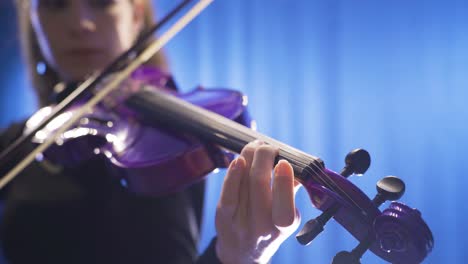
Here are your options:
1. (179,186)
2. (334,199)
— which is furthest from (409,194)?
(334,199)

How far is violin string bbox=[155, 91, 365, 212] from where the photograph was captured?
1.64ft

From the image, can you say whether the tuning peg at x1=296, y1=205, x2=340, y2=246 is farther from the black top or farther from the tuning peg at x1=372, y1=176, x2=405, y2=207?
the black top

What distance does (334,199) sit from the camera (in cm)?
50

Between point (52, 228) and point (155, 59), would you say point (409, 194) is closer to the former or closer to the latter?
point (155, 59)

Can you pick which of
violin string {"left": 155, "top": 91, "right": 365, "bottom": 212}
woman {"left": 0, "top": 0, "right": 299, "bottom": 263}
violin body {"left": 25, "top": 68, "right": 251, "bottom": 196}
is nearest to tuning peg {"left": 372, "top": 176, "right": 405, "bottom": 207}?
violin string {"left": 155, "top": 91, "right": 365, "bottom": 212}

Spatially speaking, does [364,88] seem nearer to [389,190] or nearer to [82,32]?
[82,32]

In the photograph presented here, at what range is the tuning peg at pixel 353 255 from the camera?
436mm

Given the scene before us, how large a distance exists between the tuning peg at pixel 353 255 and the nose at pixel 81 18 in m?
0.70

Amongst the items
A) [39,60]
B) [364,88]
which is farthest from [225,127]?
[364,88]

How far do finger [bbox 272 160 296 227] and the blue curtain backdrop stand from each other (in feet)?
3.01

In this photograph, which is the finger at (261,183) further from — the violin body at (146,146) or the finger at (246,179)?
the violin body at (146,146)

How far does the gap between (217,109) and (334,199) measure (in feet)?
1.17

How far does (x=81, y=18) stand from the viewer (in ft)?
3.10

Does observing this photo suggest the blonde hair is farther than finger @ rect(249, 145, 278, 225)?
Yes
